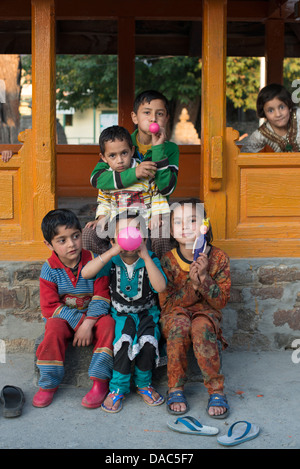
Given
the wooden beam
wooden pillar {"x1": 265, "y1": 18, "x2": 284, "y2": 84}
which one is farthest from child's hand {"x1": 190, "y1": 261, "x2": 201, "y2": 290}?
wooden pillar {"x1": 265, "y1": 18, "x2": 284, "y2": 84}

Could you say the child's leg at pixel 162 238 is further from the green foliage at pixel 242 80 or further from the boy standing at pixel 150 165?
the green foliage at pixel 242 80

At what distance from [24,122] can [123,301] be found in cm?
2172

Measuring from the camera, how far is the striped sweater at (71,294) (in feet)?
12.1

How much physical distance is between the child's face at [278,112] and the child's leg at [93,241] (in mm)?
1758

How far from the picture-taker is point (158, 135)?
157 inches

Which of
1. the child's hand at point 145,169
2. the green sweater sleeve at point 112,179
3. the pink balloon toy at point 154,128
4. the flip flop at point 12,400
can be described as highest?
the pink balloon toy at point 154,128

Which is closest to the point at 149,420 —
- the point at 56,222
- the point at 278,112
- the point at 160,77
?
the point at 56,222

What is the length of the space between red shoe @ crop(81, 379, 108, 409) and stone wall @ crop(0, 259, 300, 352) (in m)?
1.21

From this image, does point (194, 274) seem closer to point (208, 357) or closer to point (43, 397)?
point (208, 357)

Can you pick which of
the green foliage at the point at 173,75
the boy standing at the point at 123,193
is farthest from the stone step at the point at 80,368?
the green foliage at the point at 173,75

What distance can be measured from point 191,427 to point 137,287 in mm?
953
